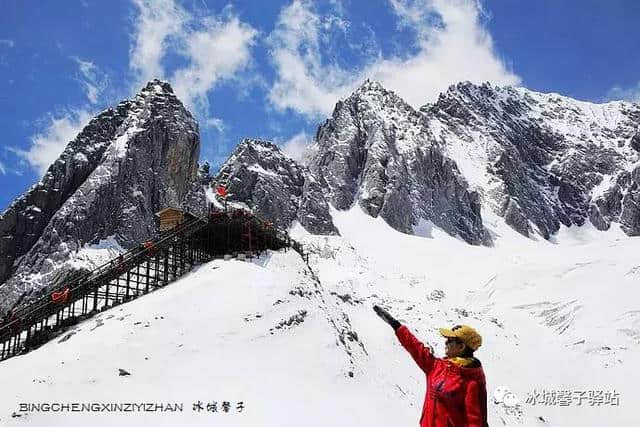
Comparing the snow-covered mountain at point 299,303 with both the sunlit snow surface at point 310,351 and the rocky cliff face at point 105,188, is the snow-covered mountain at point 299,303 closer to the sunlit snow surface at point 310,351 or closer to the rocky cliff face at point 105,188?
the sunlit snow surface at point 310,351

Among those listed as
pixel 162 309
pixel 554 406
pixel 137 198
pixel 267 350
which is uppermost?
pixel 137 198

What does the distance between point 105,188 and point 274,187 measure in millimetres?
44547

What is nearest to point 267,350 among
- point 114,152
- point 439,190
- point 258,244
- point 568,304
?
point 258,244

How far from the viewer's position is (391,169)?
A: 153625 millimetres

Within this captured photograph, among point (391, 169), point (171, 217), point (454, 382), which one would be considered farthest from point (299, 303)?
point (391, 169)

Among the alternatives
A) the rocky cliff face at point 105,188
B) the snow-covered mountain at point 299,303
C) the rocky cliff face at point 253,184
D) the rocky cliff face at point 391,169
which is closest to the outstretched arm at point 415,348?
the snow-covered mountain at point 299,303

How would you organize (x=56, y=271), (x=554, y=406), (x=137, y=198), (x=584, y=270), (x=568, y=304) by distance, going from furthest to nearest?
(x=137, y=198), (x=56, y=271), (x=584, y=270), (x=568, y=304), (x=554, y=406)

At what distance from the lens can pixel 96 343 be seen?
82.4 feet

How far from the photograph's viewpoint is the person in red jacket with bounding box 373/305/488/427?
20.3 ft

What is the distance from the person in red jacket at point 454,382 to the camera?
618cm

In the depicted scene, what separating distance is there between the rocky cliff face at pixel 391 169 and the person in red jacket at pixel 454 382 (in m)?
134

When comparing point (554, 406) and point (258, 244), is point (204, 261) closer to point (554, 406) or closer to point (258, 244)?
point (258, 244)

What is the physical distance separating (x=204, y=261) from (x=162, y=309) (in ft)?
38.1

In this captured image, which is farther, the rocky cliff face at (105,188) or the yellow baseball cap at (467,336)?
the rocky cliff face at (105,188)
